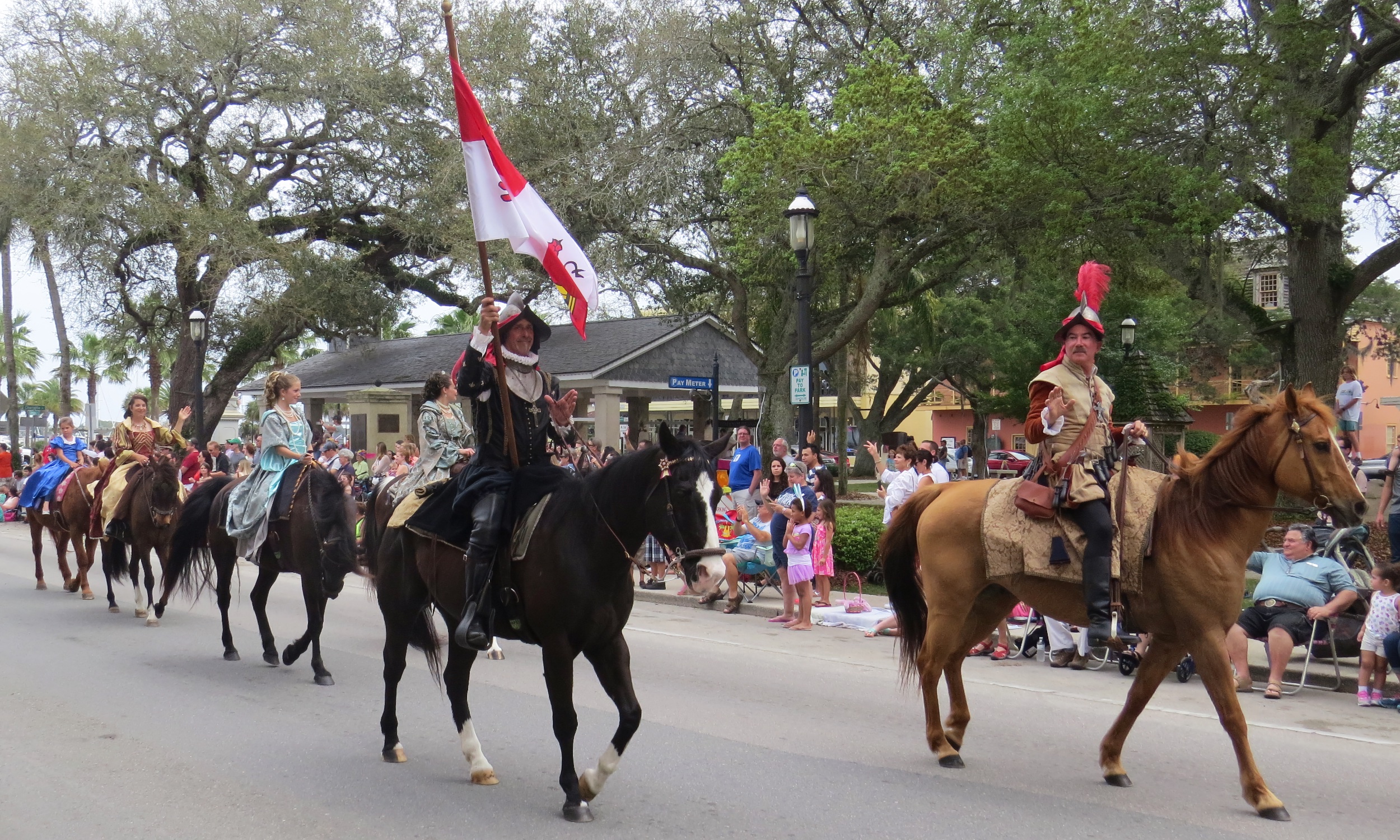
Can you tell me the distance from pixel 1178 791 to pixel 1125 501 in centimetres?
157

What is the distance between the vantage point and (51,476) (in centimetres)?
1531

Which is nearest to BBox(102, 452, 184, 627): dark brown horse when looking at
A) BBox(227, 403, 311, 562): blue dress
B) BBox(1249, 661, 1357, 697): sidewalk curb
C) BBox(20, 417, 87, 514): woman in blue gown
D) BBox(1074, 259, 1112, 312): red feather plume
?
BBox(227, 403, 311, 562): blue dress

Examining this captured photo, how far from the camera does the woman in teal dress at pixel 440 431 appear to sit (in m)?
9.02

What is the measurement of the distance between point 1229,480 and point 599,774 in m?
3.63

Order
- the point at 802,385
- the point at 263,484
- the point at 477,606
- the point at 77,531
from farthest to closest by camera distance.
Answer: the point at 802,385, the point at 77,531, the point at 263,484, the point at 477,606

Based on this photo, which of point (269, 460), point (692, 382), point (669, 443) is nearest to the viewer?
point (669, 443)

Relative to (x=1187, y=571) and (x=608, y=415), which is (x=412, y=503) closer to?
(x=1187, y=571)

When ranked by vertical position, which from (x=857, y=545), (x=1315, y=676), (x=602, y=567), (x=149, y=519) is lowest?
(x=1315, y=676)

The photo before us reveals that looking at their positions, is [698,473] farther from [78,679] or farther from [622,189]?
[622,189]

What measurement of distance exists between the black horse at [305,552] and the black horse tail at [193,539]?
167mm

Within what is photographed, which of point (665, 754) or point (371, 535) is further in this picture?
point (371, 535)

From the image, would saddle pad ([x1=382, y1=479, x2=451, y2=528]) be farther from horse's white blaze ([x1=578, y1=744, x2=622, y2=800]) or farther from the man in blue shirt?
the man in blue shirt

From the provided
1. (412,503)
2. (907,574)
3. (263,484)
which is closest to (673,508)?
(412,503)

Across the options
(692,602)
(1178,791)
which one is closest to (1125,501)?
(1178,791)
